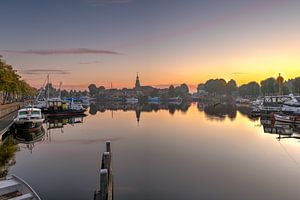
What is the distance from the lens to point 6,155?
23.5 m

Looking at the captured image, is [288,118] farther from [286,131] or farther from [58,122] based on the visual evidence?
[58,122]

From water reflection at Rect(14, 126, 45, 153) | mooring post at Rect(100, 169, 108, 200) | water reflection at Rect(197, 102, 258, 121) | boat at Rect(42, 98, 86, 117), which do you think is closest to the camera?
mooring post at Rect(100, 169, 108, 200)

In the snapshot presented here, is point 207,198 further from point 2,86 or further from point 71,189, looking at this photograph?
point 2,86

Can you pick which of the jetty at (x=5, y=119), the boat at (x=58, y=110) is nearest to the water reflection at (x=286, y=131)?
the jetty at (x=5, y=119)

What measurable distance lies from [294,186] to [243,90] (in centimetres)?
19282

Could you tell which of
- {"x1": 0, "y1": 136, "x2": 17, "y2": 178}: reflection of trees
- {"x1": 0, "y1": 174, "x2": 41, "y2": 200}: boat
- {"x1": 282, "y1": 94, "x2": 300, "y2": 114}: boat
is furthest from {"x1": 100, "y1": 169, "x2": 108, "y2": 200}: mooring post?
{"x1": 282, "y1": 94, "x2": 300, "y2": 114}: boat

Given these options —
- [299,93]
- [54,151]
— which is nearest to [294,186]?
[54,151]

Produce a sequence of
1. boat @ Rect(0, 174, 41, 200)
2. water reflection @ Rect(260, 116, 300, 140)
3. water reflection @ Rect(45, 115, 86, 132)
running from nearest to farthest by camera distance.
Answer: boat @ Rect(0, 174, 41, 200) → water reflection @ Rect(260, 116, 300, 140) → water reflection @ Rect(45, 115, 86, 132)

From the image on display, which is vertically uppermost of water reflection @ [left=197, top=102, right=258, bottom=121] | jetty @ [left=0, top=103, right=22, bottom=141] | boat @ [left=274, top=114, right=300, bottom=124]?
jetty @ [left=0, top=103, right=22, bottom=141]

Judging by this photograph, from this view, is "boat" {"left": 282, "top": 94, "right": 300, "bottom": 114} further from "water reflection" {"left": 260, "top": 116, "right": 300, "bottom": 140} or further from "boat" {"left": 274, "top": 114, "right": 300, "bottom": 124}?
"water reflection" {"left": 260, "top": 116, "right": 300, "bottom": 140}

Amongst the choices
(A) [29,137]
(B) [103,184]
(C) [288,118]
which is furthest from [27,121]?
(C) [288,118]

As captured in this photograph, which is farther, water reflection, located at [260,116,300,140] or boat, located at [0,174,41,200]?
water reflection, located at [260,116,300,140]

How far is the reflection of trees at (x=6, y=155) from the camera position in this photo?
64.0 ft

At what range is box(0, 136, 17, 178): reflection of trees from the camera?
19516 millimetres
